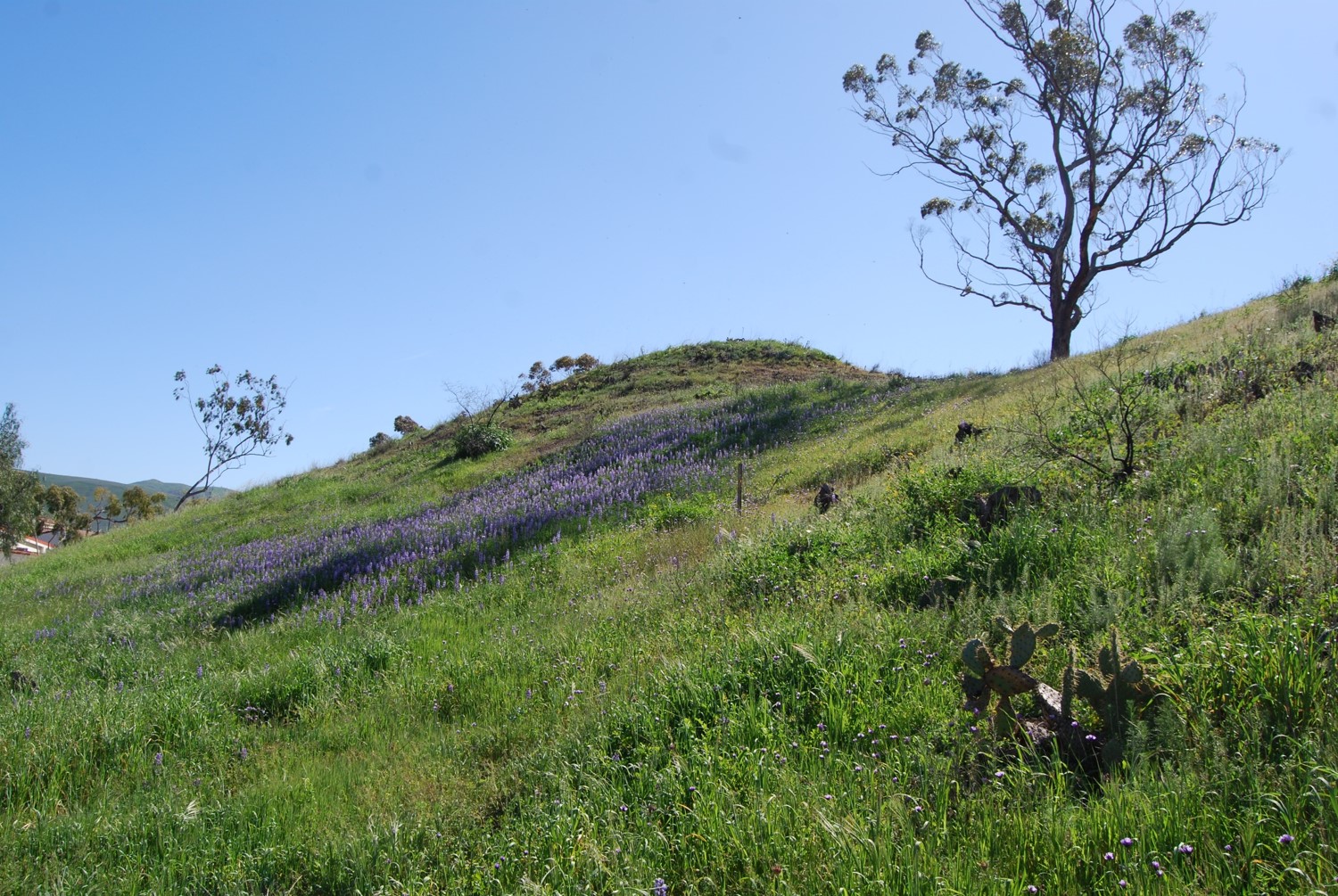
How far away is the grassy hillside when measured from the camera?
113 inches

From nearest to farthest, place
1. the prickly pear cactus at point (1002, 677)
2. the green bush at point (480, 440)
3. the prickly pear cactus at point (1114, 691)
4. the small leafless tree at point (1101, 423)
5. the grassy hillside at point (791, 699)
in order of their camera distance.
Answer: the grassy hillside at point (791, 699), the prickly pear cactus at point (1114, 691), the prickly pear cactus at point (1002, 677), the small leafless tree at point (1101, 423), the green bush at point (480, 440)

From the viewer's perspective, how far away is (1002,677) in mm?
3484

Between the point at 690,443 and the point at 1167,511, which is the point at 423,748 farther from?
the point at 690,443


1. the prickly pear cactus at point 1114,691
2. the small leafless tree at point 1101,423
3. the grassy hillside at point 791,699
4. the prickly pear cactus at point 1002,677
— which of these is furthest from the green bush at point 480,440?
the prickly pear cactus at point 1114,691

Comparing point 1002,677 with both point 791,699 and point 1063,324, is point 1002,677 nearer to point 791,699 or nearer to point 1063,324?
point 791,699

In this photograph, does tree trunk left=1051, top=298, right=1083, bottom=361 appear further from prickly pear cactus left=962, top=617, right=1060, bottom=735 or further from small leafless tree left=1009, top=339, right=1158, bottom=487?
prickly pear cactus left=962, top=617, right=1060, bottom=735

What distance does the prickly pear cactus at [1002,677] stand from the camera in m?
3.42

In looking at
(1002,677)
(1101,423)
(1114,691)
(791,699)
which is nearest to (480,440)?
(1101,423)

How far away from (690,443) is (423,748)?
12115 millimetres

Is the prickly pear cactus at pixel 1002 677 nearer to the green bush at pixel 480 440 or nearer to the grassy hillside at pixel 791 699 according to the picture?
the grassy hillside at pixel 791 699

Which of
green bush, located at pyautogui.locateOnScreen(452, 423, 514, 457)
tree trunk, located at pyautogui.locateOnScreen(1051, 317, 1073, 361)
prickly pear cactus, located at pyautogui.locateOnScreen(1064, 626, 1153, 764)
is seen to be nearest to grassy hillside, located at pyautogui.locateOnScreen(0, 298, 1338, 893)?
prickly pear cactus, located at pyautogui.locateOnScreen(1064, 626, 1153, 764)

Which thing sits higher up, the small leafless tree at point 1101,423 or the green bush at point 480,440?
the green bush at point 480,440

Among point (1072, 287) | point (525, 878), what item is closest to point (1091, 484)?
point (525, 878)

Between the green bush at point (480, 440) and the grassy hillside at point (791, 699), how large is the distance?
1146 cm
